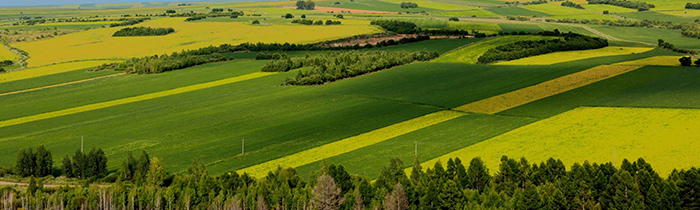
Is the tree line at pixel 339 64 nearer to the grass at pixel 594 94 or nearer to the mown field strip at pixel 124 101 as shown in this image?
the mown field strip at pixel 124 101

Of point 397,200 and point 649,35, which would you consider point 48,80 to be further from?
point 649,35

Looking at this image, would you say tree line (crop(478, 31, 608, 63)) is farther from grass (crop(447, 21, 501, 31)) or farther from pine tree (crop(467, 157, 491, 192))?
pine tree (crop(467, 157, 491, 192))

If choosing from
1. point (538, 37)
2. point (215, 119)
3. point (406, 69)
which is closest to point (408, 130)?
point (215, 119)

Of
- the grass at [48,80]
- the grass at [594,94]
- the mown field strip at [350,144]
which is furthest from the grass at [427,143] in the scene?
the grass at [48,80]

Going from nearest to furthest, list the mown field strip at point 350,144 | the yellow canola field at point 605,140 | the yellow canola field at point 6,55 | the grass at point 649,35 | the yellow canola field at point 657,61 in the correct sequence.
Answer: the yellow canola field at point 605,140, the mown field strip at point 350,144, the yellow canola field at point 657,61, the grass at point 649,35, the yellow canola field at point 6,55

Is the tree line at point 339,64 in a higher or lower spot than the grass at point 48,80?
higher

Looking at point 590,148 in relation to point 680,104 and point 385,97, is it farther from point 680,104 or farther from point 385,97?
point 385,97

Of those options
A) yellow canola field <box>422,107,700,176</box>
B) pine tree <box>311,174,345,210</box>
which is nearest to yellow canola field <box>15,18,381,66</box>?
yellow canola field <box>422,107,700,176</box>
